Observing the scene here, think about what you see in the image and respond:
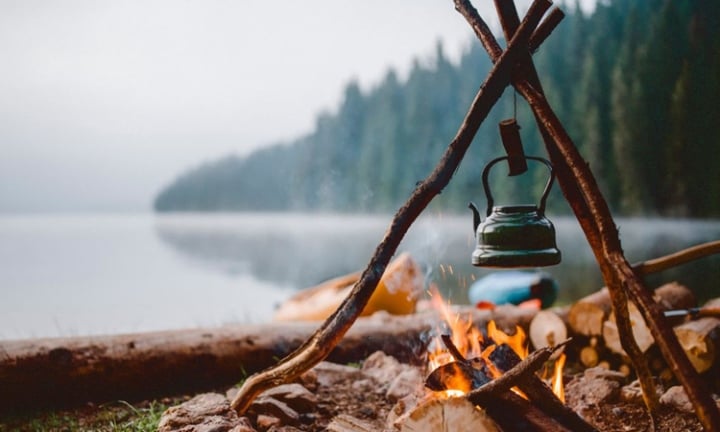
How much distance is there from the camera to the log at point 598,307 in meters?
4.24

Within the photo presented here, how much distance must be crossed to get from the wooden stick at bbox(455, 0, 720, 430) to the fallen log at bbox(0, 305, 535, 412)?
2307mm

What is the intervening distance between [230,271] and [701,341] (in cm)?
2468

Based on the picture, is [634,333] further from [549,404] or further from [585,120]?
[585,120]

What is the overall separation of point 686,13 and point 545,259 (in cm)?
1210

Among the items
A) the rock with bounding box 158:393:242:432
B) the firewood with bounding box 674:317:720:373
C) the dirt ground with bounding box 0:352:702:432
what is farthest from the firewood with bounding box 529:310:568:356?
the rock with bounding box 158:393:242:432

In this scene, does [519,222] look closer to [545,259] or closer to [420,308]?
[545,259]

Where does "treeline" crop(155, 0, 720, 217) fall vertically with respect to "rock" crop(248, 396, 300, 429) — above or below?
above

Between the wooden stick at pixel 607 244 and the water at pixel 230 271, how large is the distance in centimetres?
111

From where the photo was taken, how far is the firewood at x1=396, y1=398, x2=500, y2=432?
2037 millimetres

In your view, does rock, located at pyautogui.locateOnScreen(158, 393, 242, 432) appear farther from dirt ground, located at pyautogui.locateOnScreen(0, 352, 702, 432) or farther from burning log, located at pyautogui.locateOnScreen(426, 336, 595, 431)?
burning log, located at pyautogui.locateOnScreen(426, 336, 595, 431)

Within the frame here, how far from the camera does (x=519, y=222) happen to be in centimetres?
212

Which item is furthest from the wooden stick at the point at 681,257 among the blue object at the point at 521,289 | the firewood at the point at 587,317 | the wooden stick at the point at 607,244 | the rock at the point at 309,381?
the blue object at the point at 521,289

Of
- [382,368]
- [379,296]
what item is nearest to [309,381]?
[382,368]

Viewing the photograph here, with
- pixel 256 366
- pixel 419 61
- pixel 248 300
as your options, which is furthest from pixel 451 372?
pixel 419 61
